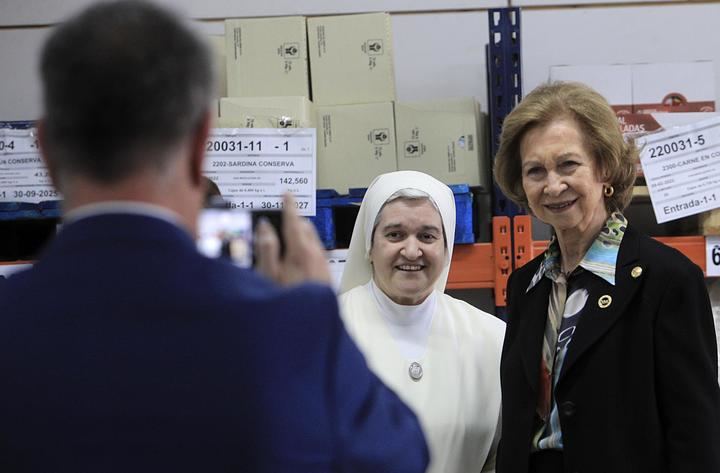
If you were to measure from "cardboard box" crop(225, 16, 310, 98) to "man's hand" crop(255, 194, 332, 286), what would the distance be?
9.43 ft

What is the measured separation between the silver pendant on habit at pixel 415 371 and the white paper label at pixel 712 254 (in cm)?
150

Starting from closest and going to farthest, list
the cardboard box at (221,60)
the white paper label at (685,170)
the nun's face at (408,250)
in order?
the nun's face at (408,250) < the white paper label at (685,170) < the cardboard box at (221,60)

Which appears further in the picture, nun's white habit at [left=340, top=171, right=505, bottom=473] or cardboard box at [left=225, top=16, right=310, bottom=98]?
cardboard box at [left=225, top=16, right=310, bottom=98]

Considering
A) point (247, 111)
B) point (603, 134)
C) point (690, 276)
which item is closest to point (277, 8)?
point (247, 111)

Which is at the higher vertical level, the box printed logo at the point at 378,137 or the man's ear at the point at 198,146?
the box printed logo at the point at 378,137

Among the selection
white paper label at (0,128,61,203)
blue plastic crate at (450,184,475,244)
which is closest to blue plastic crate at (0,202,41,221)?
white paper label at (0,128,61,203)

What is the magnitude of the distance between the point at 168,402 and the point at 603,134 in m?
1.51

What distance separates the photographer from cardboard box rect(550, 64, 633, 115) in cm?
373

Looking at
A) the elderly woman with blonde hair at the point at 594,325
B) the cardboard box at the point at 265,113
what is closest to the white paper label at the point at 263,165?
the cardboard box at the point at 265,113

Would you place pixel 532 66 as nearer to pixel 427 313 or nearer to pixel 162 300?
pixel 427 313

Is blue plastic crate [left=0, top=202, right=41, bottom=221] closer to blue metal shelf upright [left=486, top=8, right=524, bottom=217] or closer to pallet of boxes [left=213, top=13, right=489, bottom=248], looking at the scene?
pallet of boxes [left=213, top=13, right=489, bottom=248]

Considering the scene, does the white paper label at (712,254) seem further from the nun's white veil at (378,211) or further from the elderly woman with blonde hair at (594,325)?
the elderly woman with blonde hair at (594,325)

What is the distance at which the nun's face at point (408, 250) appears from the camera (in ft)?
8.41

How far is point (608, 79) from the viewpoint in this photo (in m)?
3.74
